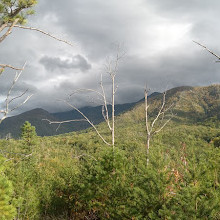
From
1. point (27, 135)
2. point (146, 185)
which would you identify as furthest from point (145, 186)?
point (27, 135)

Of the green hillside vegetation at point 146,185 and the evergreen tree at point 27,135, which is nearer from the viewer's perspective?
the green hillside vegetation at point 146,185

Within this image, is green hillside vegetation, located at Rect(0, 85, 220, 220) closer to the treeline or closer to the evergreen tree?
the treeline

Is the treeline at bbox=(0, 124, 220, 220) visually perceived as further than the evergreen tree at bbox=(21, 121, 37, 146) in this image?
No

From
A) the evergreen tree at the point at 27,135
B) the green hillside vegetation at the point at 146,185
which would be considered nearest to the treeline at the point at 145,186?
the green hillside vegetation at the point at 146,185

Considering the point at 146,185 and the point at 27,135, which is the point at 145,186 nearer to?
the point at 146,185

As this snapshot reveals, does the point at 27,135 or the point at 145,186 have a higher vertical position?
the point at 145,186

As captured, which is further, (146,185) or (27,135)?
(27,135)

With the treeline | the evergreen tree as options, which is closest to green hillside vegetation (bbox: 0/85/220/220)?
the treeline

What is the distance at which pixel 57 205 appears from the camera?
16.8m

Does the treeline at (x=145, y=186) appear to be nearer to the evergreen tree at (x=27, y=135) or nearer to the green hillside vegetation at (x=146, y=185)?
the green hillside vegetation at (x=146, y=185)

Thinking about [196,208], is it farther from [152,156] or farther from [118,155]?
[118,155]

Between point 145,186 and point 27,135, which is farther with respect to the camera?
point 27,135

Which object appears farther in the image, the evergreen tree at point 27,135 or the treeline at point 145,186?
the evergreen tree at point 27,135

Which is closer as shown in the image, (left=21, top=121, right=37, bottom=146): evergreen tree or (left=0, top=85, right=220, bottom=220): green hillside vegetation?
(left=0, top=85, right=220, bottom=220): green hillside vegetation
